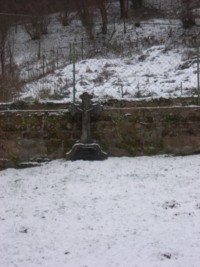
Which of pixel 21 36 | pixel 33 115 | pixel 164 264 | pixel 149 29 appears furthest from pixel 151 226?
pixel 21 36

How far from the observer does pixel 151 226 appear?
533cm

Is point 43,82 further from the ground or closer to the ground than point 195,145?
further from the ground

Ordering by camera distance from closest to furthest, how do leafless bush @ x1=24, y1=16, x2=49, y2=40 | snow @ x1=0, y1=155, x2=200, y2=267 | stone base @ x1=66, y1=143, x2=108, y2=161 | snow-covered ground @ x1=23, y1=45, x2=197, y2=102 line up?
snow @ x1=0, y1=155, x2=200, y2=267, stone base @ x1=66, y1=143, x2=108, y2=161, snow-covered ground @ x1=23, y1=45, x2=197, y2=102, leafless bush @ x1=24, y1=16, x2=49, y2=40

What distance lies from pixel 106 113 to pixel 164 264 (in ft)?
15.0

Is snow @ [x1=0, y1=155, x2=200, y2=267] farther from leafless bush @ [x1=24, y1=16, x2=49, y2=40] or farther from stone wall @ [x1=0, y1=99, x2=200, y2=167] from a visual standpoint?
leafless bush @ [x1=24, y1=16, x2=49, y2=40]

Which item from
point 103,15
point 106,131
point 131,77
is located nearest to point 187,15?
point 103,15

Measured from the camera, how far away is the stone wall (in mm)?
8500

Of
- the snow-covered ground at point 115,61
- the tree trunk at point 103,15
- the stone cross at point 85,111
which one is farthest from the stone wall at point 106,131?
the tree trunk at point 103,15

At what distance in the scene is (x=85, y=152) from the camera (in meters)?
8.29

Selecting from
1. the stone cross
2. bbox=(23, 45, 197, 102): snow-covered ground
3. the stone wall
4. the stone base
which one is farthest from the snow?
bbox=(23, 45, 197, 102): snow-covered ground

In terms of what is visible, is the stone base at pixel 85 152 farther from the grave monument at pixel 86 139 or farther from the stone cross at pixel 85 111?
the stone cross at pixel 85 111

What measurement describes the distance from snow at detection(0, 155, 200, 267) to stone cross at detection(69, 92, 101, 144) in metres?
0.52

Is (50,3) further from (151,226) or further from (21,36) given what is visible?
(151,226)

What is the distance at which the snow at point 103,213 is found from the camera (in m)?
4.62
